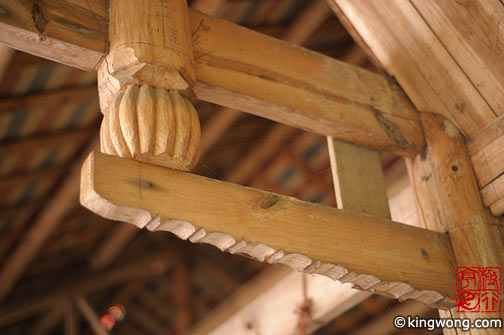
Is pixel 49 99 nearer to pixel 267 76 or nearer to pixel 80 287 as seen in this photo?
pixel 267 76

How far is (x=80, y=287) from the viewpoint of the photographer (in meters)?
5.80

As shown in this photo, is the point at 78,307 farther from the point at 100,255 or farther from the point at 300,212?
the point at 300,212

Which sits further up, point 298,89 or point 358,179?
point 298,89

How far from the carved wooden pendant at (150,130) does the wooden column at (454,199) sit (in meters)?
0.93

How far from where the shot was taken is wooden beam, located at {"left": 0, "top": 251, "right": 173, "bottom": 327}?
552 cm

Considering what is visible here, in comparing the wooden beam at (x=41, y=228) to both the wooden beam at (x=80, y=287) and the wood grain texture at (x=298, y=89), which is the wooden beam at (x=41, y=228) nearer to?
the wooden beam at (x=80, y=287)

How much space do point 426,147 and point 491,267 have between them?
0.48 metres

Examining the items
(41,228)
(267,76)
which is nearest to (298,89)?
(267,76)

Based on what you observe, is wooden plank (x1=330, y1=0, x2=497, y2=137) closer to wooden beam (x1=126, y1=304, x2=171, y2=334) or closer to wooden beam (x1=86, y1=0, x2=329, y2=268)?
wooden beam (x1=86, y1=0, x2=329, y2=268)

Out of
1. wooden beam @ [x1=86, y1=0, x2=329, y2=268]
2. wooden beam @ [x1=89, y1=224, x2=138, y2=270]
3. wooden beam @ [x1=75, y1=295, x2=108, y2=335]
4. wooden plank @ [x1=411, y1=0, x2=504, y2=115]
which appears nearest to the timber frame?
wooden plank @ [x1=411, y1=0, x2=504, y2=115]

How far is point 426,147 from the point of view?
2059 millimetres

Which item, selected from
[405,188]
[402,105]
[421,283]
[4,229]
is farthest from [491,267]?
[4,229]

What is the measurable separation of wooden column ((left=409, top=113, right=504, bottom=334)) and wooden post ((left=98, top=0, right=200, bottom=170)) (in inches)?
36.1

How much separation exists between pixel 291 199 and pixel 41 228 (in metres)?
3.59
